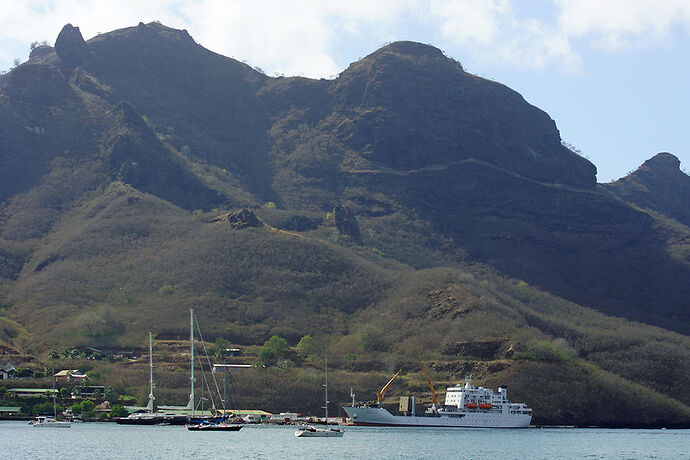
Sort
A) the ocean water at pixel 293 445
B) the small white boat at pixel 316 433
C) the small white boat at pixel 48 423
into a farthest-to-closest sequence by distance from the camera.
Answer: the small white boat at pixel 48 423
the small white boat at pixel 316 433
the ocean water at pixel 293 445

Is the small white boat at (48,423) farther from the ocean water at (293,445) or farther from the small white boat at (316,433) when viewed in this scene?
the small white boat at (316,433)

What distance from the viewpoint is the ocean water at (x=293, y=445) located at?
5564 inches

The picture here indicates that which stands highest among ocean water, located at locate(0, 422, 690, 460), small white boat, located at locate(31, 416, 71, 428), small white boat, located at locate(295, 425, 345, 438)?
small white boat, located at locate(31, 416, 71, 428)

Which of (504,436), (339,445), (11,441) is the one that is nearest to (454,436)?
(504,436)

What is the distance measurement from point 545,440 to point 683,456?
1373 inches

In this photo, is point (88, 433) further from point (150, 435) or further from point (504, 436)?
point (504, 436)

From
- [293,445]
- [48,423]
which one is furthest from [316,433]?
[48,423]

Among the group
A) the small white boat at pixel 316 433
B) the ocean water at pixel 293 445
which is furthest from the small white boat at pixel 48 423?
the small white boat at pixel 316 433

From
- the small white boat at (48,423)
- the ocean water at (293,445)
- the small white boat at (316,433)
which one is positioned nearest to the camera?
the ocean water at (293,445)

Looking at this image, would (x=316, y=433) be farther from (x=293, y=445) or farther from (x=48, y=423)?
(x=48, y=423)

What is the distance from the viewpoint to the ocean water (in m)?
141

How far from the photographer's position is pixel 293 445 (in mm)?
158750

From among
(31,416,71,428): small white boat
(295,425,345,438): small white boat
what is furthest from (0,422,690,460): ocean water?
(31,416,71,428): small white boat

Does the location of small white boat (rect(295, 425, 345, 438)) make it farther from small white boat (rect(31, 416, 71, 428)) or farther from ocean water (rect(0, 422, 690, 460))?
small white boat (rect(31, 416, 71, 428))
